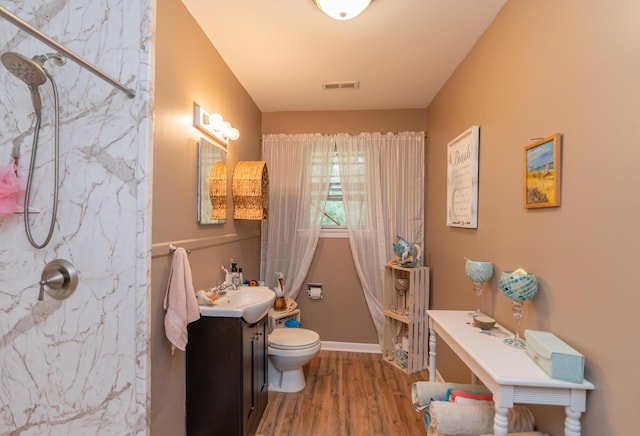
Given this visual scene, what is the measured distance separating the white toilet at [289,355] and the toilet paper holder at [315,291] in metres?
0.66

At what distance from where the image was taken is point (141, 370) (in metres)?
1.31

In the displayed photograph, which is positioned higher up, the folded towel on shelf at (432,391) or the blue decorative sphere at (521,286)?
the blue decorative sphere at (521,286)

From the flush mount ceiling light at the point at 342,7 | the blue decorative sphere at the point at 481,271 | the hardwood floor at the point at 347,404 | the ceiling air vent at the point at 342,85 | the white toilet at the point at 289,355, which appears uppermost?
the ceiling air vent at the point at 342,85

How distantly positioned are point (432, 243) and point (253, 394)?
2.05 m

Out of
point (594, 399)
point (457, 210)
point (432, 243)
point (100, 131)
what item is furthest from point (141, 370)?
point (432, 243)

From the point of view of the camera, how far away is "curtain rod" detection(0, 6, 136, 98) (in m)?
0.80

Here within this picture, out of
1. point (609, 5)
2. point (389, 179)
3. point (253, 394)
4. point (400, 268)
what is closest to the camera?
point (609, 5)

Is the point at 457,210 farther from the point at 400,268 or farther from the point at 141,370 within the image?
the point at 141,370

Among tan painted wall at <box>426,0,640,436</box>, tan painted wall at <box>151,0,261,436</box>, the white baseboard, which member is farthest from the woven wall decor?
the white baseboard

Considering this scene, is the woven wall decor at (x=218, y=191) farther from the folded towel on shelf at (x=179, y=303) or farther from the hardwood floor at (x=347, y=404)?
the hardwood floor at (x=347, y=404)

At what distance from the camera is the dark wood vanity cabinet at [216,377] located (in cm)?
178

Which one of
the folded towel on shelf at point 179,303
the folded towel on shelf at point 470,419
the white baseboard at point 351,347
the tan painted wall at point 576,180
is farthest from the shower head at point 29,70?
the white baseboard at point 351,347

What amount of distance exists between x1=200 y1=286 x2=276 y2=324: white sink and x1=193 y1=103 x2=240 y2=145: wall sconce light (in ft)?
3.67

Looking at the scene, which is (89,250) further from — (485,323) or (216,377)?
(485,323)
